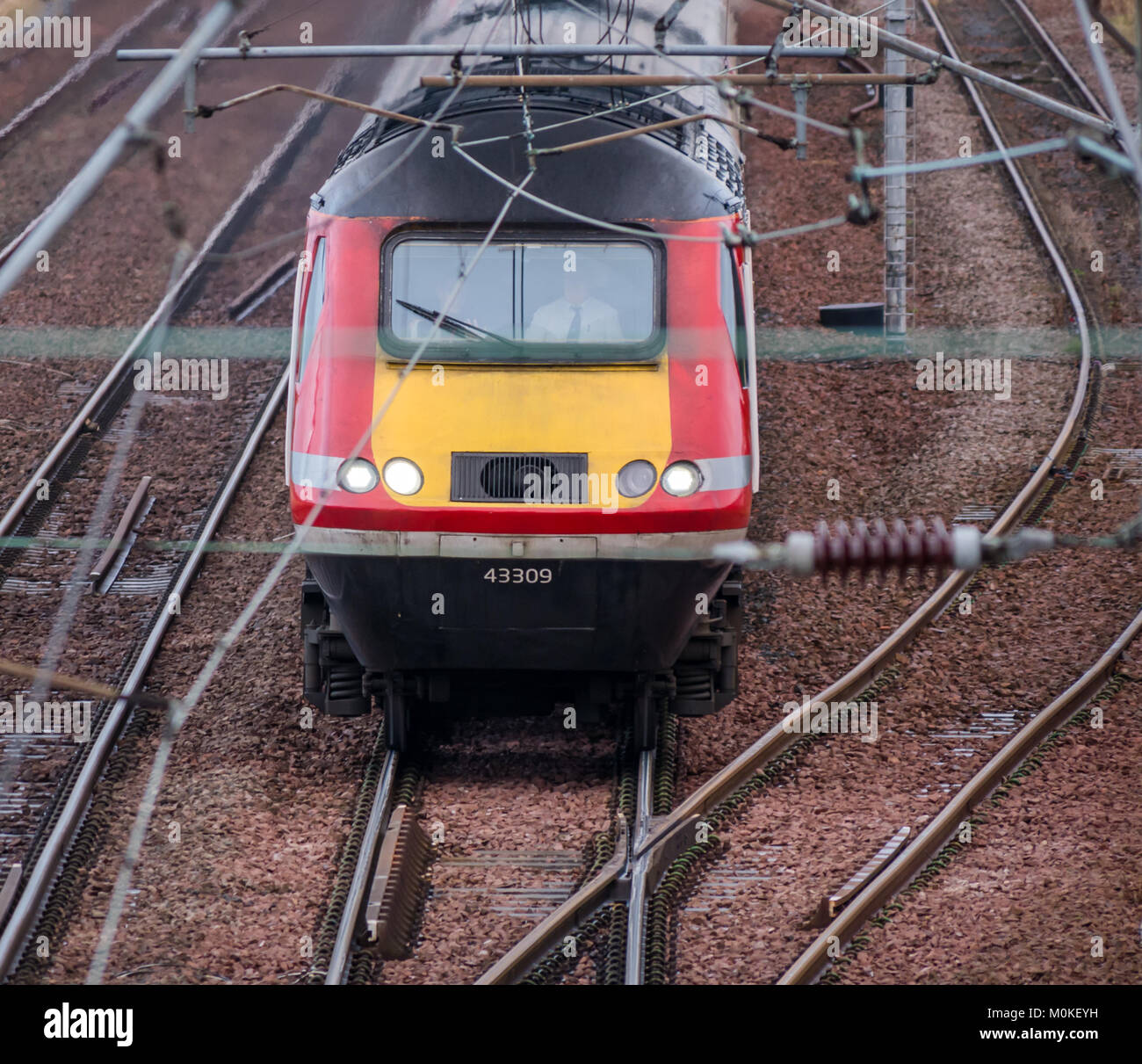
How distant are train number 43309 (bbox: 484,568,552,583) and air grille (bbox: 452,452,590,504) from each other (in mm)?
366

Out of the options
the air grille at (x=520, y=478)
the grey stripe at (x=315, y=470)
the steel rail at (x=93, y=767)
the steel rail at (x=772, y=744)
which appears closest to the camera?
the steel rail at (x=772, y=744)

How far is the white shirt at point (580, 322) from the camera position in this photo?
8195 millimetres

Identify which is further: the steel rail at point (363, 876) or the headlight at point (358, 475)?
the headlight at point (358, 475)

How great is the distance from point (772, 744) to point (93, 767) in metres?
4.07

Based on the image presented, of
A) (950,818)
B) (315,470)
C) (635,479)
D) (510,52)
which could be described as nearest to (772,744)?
(950,818)

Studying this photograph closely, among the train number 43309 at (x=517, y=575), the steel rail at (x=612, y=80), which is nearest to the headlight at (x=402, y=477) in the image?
the train number 43309 at (x=517, y=575)

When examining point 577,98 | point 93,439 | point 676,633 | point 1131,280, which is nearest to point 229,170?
point 93,439

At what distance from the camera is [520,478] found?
782cm

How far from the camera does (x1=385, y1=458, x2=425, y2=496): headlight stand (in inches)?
308

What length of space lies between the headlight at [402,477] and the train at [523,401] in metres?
0.01

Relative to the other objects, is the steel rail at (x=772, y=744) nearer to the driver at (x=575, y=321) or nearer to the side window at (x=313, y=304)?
the driver at (x=575, y=321)

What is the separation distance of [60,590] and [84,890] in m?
4.07

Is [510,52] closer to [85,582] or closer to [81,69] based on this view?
[85,582]

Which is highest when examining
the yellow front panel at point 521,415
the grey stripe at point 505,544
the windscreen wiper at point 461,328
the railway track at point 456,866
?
the windscreen wiper at point 461,328
